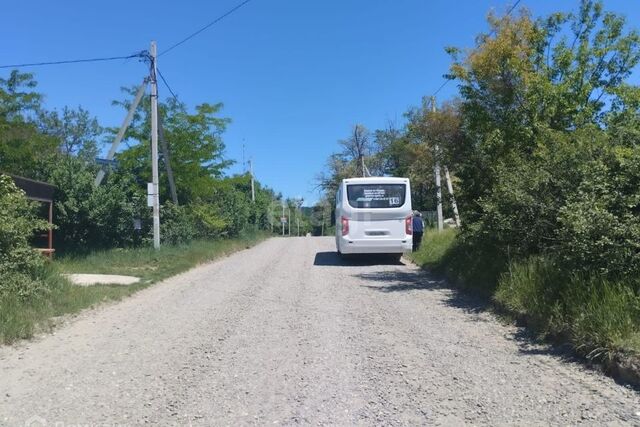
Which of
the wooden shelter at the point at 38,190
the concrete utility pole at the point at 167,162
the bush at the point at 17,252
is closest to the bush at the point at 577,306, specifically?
the bush at the point at 17,252

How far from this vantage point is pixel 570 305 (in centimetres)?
700

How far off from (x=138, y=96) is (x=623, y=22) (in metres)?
16.7

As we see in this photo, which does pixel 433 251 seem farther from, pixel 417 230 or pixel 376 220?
pixel 417 230

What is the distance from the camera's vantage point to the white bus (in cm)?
1719

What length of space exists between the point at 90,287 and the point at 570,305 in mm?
9558

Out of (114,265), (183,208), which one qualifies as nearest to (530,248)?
(114,265)

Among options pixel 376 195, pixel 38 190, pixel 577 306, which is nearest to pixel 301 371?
pixel 577 306

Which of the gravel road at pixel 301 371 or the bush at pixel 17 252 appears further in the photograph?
the bush at pixel 17 252

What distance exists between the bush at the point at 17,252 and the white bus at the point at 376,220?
9143 mm

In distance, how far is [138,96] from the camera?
21.5m

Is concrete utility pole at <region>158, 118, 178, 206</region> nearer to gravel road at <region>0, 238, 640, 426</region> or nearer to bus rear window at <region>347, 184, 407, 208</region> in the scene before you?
bus rear window at <region>347, 184, 407, 208</region>

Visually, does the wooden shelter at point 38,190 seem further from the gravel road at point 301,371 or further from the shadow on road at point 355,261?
the shadow on road at point 355,261

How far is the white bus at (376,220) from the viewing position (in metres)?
17.2

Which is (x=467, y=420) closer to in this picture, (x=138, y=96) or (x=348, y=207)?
(x=348, y=207)
